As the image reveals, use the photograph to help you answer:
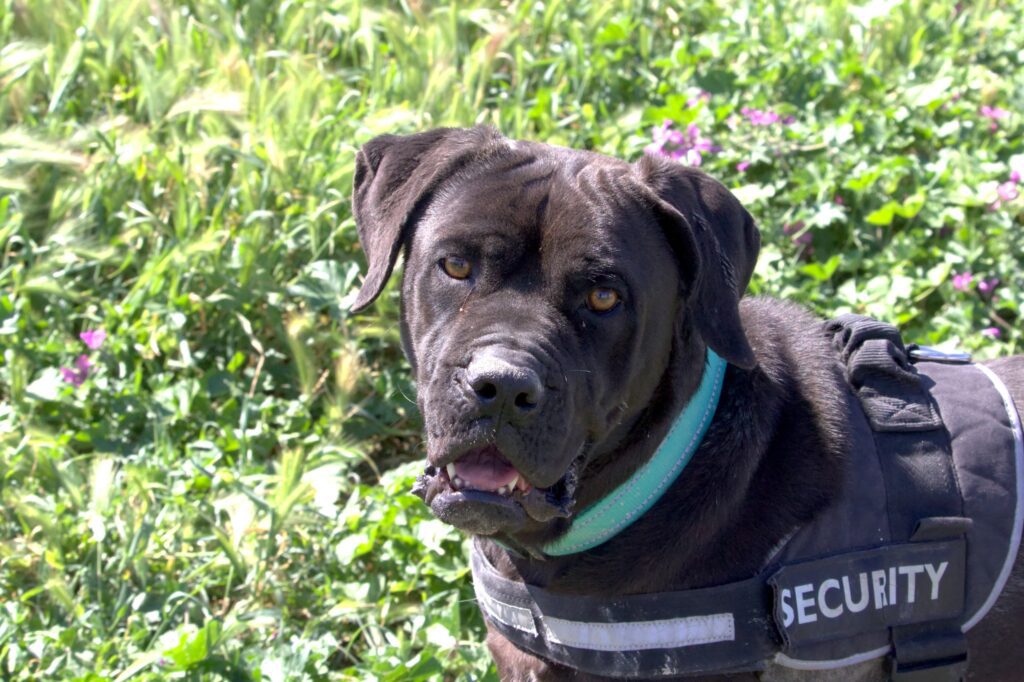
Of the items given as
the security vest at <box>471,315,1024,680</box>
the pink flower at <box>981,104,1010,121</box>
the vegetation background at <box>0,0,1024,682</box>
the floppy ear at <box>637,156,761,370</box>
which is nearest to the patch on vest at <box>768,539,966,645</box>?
the security vest at <box>471,315,1024,680</box>

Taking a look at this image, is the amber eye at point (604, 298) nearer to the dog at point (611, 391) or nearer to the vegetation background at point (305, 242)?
the dog at point (611, 391)

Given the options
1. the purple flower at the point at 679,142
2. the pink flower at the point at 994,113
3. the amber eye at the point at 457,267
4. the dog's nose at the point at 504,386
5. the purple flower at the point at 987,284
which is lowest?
the purple flower at the point at 987,284

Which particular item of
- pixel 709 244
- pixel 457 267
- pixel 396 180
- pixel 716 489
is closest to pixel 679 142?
pixel 396 180

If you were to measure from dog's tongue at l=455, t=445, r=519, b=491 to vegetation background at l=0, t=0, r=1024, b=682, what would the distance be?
660 mm

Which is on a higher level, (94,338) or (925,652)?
(925,652)

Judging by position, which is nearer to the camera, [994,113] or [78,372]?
[78,372]

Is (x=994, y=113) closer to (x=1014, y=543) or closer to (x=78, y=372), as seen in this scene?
(x=1014, y=543)

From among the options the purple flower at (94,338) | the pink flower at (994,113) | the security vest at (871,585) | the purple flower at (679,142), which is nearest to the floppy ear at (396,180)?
the security vest at (871,585)

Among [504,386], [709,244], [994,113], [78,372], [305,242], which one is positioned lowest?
[78,372]

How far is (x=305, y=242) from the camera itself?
4.81 metres

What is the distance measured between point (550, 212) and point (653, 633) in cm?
95

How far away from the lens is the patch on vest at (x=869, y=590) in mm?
2648

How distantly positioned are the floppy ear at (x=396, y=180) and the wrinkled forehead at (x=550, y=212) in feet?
0.21

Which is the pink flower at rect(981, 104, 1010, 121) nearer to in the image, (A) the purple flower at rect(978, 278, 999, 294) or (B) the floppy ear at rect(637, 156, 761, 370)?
(A) the purple flower at rect(978, 278, 999, 294)
